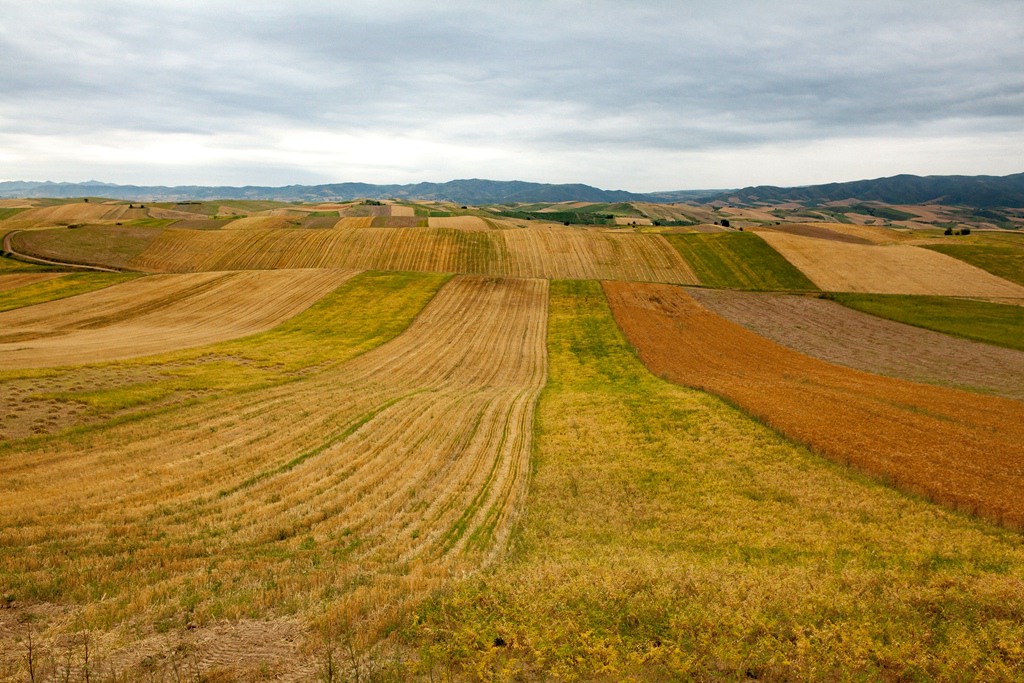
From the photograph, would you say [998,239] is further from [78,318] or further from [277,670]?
[78,318]

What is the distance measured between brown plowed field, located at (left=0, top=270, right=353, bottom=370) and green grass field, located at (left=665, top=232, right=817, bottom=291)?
54.1 meters

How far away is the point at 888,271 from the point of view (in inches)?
2889

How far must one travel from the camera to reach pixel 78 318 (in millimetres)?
50094

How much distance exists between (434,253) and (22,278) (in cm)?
5367

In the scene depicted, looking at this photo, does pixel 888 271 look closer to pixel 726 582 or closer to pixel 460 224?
pixel 726 582

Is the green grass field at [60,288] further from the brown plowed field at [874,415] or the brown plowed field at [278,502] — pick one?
the brown plowed field at [874,415]

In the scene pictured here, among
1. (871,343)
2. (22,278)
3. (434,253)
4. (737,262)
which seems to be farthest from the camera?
(434,253)

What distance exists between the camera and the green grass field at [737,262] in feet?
235

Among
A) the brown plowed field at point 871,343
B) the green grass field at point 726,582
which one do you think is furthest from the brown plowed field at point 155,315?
the brown plowed field at point 871,343

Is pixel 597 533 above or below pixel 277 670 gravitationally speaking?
below

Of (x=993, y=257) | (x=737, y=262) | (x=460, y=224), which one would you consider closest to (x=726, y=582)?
(x=737, y=262)

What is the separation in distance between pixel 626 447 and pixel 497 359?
21.5 metres

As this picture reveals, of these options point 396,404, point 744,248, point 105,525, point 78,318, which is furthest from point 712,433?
point 744,248

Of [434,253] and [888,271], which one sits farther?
[434,253]
